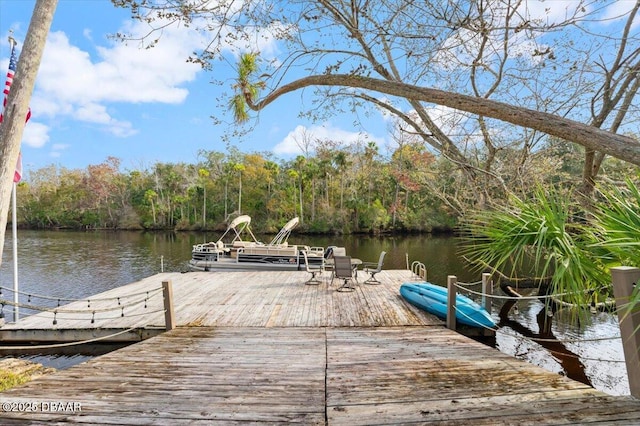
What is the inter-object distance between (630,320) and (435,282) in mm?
11688

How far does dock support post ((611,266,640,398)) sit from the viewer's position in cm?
262

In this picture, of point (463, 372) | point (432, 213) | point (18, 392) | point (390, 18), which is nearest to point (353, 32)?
point (390, 18)

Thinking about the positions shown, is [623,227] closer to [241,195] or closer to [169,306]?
[169,306]

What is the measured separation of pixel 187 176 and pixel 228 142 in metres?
46.0

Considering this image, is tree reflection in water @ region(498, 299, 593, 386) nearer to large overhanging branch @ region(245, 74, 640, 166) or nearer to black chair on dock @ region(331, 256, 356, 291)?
large overhanging branch @ region(245, 74, 640, 166)

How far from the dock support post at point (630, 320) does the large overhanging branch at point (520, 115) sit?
860 millimetres

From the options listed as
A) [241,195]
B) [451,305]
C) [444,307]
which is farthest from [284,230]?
[241,195]

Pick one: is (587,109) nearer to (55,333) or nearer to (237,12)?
(237,12)

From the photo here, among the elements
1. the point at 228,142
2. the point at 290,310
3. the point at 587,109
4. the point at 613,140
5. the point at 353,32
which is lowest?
the point at 290,310

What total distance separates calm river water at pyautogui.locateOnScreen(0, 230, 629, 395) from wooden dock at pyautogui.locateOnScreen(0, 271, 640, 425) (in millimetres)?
661

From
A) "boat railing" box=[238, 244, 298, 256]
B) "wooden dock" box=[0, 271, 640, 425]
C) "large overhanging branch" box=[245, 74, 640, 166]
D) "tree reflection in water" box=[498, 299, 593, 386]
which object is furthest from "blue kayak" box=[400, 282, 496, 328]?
"boat railing" box=[238, 244, 298, 256]

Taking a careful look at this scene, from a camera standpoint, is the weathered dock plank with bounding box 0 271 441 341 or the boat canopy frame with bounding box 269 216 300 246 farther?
the boat canopy frame with bounding box 269 216 300 246

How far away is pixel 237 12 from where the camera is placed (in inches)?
195

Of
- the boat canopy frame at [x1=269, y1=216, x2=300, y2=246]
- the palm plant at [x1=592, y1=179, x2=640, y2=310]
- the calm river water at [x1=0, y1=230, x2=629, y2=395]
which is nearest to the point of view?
the palm plant at [x1=592, y1=179, x2=640, y2=310]
